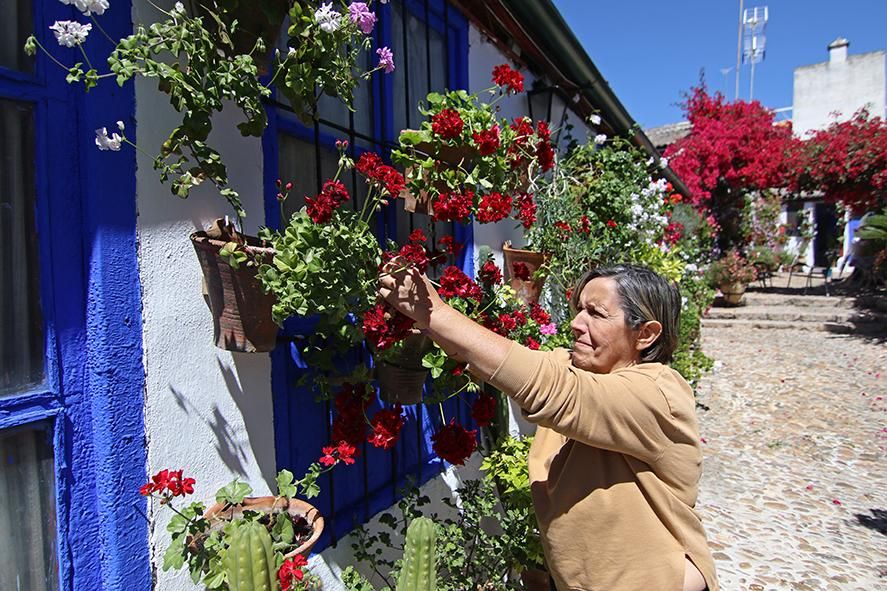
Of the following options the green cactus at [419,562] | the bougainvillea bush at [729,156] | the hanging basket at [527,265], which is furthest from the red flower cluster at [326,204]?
the bougainvillea bush at [729,156]

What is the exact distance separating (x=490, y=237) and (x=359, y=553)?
6.82 ft

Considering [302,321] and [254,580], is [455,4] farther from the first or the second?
[254,580]

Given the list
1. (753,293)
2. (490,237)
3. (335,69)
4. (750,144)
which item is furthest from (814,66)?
(335,69)

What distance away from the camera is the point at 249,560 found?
1343 mm

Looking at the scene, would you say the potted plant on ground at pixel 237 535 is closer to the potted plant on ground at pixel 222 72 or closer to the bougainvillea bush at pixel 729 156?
the potted plant on ground at pixel 222 72

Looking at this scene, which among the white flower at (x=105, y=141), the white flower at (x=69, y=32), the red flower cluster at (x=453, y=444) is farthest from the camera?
the red flower cluster at (x=453, y=444)

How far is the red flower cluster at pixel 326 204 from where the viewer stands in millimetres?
1512

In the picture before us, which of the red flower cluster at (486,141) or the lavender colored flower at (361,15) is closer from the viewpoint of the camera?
the lavender colored flower at (361,15)

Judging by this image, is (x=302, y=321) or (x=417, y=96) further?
(x=417, y=96)

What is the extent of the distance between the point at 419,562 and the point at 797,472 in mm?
4659

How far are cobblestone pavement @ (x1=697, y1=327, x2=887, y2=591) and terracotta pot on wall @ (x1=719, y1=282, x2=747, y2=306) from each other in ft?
15.9

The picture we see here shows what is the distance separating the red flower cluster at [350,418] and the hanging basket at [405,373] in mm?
186

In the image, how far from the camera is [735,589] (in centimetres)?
324

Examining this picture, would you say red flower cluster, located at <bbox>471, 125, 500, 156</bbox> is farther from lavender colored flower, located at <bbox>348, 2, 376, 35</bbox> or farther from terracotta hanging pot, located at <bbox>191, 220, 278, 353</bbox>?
terracotta hanging pot, located at <bbox>191, 220, 278, 353</bbox>
